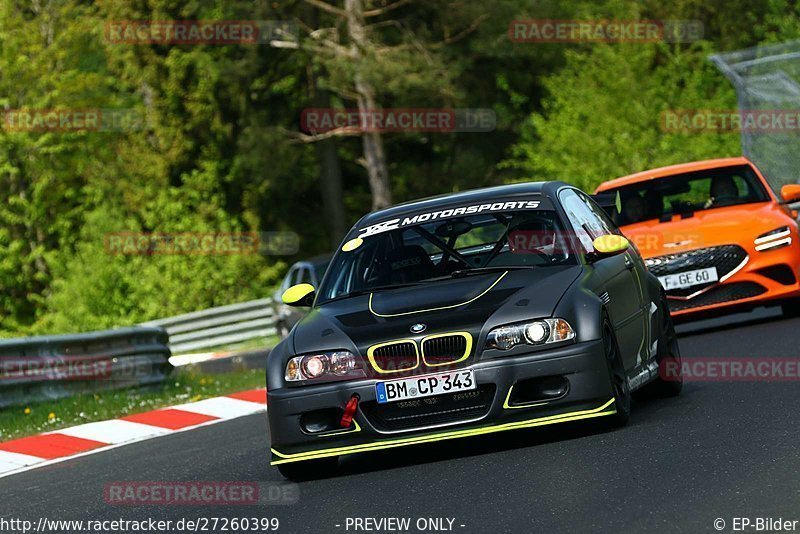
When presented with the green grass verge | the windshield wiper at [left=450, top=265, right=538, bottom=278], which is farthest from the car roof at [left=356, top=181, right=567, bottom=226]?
the green grass verge

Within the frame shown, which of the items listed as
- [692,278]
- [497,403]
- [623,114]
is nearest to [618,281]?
[497,403]

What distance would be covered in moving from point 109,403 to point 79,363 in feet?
2.61

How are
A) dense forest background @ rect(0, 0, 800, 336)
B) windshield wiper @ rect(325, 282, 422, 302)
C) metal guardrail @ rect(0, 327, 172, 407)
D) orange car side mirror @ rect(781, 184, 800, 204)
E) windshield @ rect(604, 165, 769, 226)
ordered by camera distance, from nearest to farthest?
windshield wiper @ rect(325, 282, 422, 302) → orange car side mirror @ rect(781, 184, 800, 204) → metal guardrail @ rect(0, 327, 172, 407) → windshield @ rect(604, 165, 769, 226) → dense forest background @ rect(0, 0, 800, 336)

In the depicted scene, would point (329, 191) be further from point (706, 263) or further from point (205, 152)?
point (706, 263)

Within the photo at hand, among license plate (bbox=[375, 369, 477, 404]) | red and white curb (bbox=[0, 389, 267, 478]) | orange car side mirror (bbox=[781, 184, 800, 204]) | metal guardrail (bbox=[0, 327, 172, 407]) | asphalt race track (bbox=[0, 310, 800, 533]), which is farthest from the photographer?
metal guardrail (bbox=[0, 327, 172, 407])

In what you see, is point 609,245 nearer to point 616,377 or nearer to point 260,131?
point 616,377

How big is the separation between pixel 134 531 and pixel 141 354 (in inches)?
A: 396

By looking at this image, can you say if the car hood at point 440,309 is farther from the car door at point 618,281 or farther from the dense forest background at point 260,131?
the dense forest background at point 260,131

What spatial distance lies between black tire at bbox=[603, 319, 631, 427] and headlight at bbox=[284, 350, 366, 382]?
1308mm

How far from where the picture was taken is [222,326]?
34031mm

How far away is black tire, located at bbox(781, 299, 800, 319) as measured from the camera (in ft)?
51.7

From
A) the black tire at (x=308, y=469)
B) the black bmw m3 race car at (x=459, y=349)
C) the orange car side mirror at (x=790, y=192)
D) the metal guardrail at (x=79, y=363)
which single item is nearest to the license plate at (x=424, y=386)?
the black bmw m3 race car at (x=459, y=349)

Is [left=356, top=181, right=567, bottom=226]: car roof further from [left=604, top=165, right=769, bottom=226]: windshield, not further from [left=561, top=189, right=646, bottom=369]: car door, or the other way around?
[left=604, top=165, right=769, bottom=226]: windshield

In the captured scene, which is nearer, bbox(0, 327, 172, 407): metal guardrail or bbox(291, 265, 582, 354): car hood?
bbox(291, 265, 582, 354): car hood
